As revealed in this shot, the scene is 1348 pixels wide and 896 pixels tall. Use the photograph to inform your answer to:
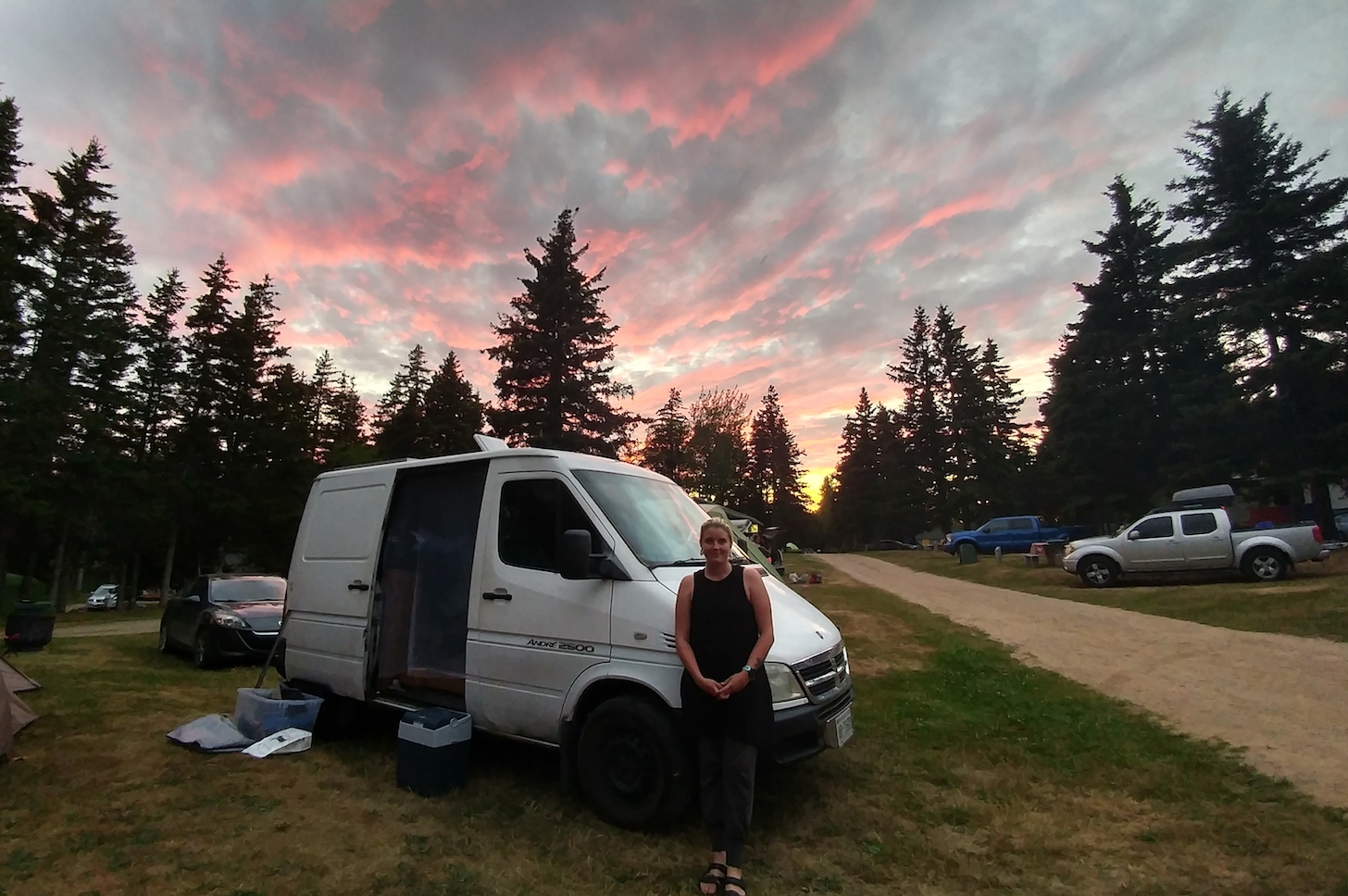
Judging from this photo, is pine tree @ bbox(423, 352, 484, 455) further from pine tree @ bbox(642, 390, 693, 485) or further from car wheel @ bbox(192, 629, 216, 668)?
car wheel @ bbox(192, 629, 216, 668)

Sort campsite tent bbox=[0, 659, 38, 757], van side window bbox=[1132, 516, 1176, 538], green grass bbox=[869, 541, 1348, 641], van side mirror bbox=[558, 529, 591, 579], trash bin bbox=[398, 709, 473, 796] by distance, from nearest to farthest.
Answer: van side mirror bbox=[558, 529, 591, 579]
trash bin bbox=[398, 709, 473, 796]
campsite tent bbox=[0, 659, 38, 757]
green grass bbox=[869, 541, 1348, 641]
van side window bbox=[1132, 516, 1176, 538]

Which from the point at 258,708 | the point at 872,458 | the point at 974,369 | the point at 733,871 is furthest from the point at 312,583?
the point at 872,458

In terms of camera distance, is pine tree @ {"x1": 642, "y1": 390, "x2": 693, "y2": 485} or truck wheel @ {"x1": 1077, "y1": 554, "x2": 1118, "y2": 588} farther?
pine tree @ {"x1": 642, "y1": 390, "x2": 693, "y2": 485}

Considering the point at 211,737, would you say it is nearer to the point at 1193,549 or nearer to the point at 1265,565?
the point at 1193,549

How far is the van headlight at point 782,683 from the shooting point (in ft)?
12.9

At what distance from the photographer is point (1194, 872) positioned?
361 centimetres

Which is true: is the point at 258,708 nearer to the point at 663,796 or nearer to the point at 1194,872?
the point at 663,796

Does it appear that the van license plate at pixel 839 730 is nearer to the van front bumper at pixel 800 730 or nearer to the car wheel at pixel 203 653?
the van front bumper at pixel 800 730

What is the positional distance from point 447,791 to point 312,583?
2.59 meters

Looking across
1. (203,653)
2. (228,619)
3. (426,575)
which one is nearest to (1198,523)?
(426,575)

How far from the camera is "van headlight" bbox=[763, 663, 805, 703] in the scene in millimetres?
3939

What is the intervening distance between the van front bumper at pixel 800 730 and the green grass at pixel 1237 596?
425 inches

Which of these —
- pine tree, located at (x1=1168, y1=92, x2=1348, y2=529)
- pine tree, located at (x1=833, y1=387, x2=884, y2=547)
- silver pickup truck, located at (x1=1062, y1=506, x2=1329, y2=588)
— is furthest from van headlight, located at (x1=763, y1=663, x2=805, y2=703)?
pine tree, located at (x1=833, y1=387, x2=884, y2=547)

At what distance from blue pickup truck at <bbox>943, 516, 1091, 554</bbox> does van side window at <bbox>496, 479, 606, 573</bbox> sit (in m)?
28.4
